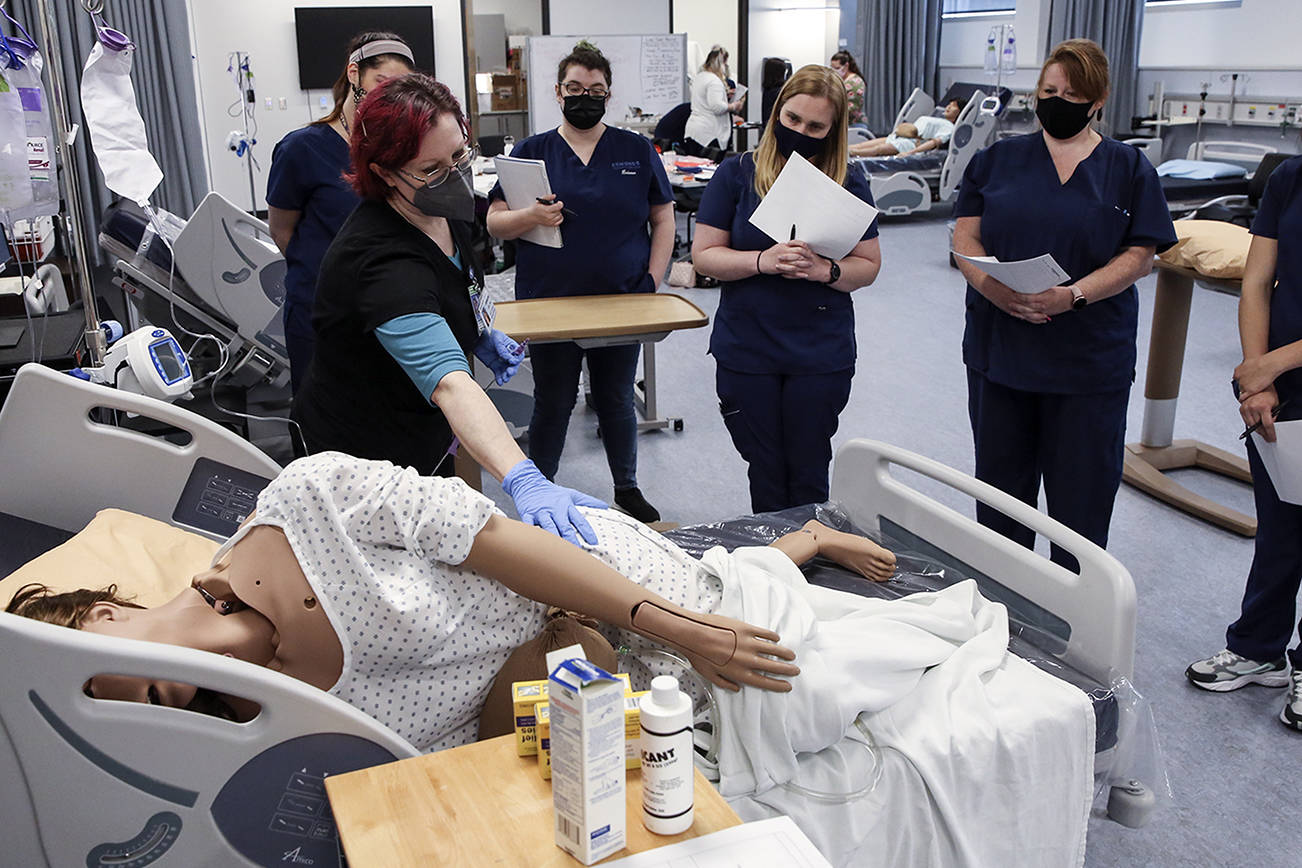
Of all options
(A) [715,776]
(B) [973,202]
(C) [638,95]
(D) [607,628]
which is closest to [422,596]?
(D) [607,628]

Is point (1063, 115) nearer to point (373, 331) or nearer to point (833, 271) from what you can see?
point (833, 271)

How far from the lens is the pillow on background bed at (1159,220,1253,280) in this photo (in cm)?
303

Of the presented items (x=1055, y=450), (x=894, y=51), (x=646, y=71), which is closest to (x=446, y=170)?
(x=1055, y=450)

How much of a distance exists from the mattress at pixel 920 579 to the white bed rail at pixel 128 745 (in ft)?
3.12

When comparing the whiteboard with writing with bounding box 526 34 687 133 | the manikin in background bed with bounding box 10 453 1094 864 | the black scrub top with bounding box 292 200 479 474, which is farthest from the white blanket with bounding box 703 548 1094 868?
the whiteboard with writing with bounding box 526 34 687 133

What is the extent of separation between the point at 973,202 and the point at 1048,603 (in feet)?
3.67

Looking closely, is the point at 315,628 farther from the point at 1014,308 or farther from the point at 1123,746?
the point at 1014,308

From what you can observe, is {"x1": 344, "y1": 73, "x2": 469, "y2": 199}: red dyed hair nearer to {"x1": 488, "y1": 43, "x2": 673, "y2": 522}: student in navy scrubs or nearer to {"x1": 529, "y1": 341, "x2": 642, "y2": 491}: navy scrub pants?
{"x1": 488, "y1": 43, "x2": 673, "y2": 522}: student in navy scrubs

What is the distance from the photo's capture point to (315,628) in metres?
1.42

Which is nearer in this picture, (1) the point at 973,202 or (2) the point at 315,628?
(2) the point at 315,628

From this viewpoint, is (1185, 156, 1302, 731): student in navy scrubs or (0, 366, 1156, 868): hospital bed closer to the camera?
(0, 366, 1156, 868): hospital bed

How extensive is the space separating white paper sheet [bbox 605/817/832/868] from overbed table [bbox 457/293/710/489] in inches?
66.4

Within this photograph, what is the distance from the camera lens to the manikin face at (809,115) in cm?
237

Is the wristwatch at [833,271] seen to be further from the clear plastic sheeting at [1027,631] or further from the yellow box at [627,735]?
the yellow box at [627,735]
